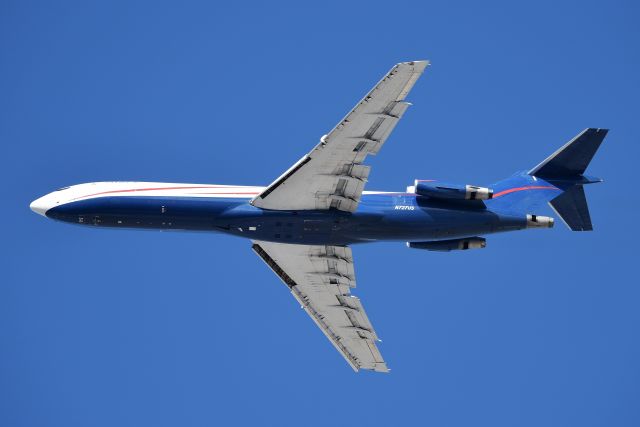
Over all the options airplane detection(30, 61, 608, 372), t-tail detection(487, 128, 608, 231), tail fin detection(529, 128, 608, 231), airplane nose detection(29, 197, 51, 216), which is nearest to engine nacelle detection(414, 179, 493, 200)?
airplane detection(30, 61, 608, 372)

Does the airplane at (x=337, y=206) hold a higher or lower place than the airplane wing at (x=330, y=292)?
higher

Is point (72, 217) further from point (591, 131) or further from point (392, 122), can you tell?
point (591, 131)

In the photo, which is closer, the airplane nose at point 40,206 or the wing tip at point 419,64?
the wing tip at point 419,64

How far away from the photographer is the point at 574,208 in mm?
63094

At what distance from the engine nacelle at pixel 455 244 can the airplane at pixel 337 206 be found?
Answer: 0.06 m

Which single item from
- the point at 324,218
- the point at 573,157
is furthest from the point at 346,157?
the point at 573,157

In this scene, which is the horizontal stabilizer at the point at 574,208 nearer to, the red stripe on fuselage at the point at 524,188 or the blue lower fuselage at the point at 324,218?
the red stripe on fuselage at the point at 524,188

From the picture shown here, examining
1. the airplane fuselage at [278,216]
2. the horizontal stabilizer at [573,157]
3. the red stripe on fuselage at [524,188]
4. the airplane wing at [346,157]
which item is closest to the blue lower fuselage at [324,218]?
the airplane fuselage at [278,216]

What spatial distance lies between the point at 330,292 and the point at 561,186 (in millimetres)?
16335

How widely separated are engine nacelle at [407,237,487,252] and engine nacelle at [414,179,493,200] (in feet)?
11.6

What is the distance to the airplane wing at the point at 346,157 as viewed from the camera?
2069 inches

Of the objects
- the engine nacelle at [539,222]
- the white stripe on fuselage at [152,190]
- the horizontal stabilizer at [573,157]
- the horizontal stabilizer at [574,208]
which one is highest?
the horizontal stabilizer at [573,157]

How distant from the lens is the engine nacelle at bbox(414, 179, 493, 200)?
5962cm

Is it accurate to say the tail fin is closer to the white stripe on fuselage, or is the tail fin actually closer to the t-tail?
the t-tail
